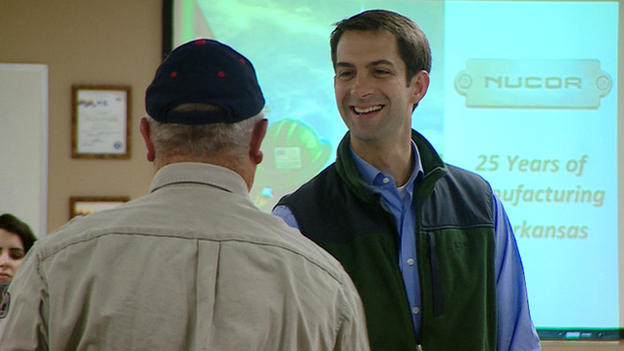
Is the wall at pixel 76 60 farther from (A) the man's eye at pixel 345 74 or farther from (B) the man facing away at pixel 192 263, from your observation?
(B) the man facing away at pixel 192 263

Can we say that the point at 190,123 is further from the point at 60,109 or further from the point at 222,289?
the point at 60,109

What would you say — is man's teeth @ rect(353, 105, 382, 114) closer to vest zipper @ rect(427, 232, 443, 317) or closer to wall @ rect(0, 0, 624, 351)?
vest zipper @ rect(427, 232, 443, 317)

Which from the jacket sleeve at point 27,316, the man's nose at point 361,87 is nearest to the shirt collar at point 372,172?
the man's nose at point 361,87

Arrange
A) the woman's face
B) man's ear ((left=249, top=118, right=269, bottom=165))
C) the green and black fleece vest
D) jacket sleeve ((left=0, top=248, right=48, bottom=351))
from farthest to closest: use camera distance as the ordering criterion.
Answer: the woman's face, the green and black fleece vest, man's ear ((left=249, top=118, right=269, bottom=165)), jacket sleeve ((left=0, top=248, right=48, bottom=351))

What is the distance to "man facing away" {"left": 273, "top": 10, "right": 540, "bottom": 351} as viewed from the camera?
61.0 inches

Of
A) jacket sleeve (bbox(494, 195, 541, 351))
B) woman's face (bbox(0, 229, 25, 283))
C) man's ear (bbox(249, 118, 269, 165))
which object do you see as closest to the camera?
man's ear (bbox(249, 118, 269, 165))

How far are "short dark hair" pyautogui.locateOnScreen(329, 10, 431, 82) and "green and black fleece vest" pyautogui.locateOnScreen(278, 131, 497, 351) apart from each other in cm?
23

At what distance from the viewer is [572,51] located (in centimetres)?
342

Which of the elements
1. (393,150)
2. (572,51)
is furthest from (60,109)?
(572,51)

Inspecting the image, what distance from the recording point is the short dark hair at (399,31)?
171 centimetres

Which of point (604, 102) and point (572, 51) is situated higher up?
point (572, 51)

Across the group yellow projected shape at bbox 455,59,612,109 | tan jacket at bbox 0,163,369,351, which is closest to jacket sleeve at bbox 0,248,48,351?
tan jacket at bbox 0,163,369,351

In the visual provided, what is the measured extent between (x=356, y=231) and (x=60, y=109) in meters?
2.13

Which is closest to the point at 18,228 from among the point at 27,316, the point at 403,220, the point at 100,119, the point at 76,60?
the point at 100,119
